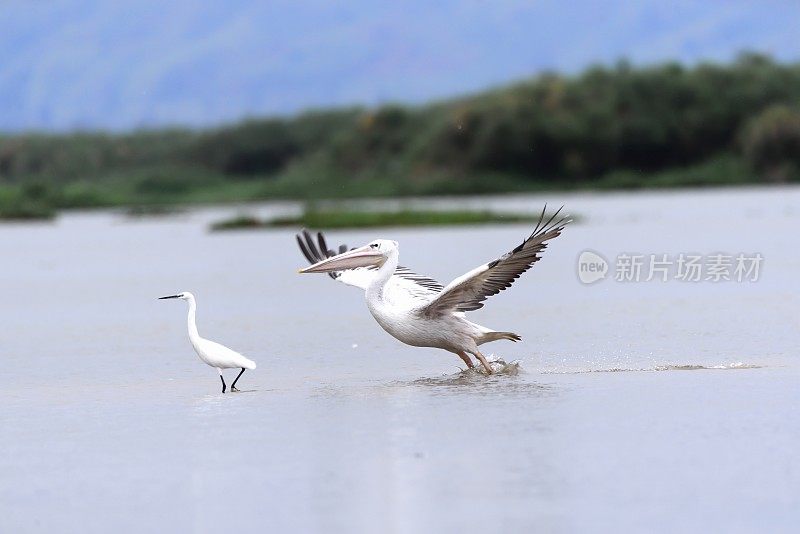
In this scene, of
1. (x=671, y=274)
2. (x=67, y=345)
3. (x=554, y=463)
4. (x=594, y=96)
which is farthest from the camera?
(x=594, y=96)

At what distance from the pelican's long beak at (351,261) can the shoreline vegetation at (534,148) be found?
34500mm

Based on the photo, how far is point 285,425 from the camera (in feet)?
28.9

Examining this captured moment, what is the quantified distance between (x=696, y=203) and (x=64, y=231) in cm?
1393

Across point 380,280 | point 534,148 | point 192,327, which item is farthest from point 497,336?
point 534,148

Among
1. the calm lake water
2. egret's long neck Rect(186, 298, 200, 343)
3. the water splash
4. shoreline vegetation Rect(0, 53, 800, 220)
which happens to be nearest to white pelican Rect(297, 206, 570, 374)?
the calm lake water

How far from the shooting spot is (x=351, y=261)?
1098 cm

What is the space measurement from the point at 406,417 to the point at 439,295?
1.38 m

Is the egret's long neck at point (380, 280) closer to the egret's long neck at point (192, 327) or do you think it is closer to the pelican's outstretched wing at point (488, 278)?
the pelican's outstretched wing at point (488, 278)

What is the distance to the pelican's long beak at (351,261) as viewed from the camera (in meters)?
10.8

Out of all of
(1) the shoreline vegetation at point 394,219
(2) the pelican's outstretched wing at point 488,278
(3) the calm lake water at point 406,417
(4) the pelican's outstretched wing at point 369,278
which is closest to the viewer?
(3) the calm lake water at point 406,417

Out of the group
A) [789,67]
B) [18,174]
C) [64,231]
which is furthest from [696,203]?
[18,174]

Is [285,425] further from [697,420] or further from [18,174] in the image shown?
[18,174]

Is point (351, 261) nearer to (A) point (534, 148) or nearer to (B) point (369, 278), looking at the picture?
(B) point (369, 278)

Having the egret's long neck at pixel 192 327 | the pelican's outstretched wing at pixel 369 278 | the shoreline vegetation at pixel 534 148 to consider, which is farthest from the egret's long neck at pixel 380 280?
the shoreline vegetation at pixel 534 148
